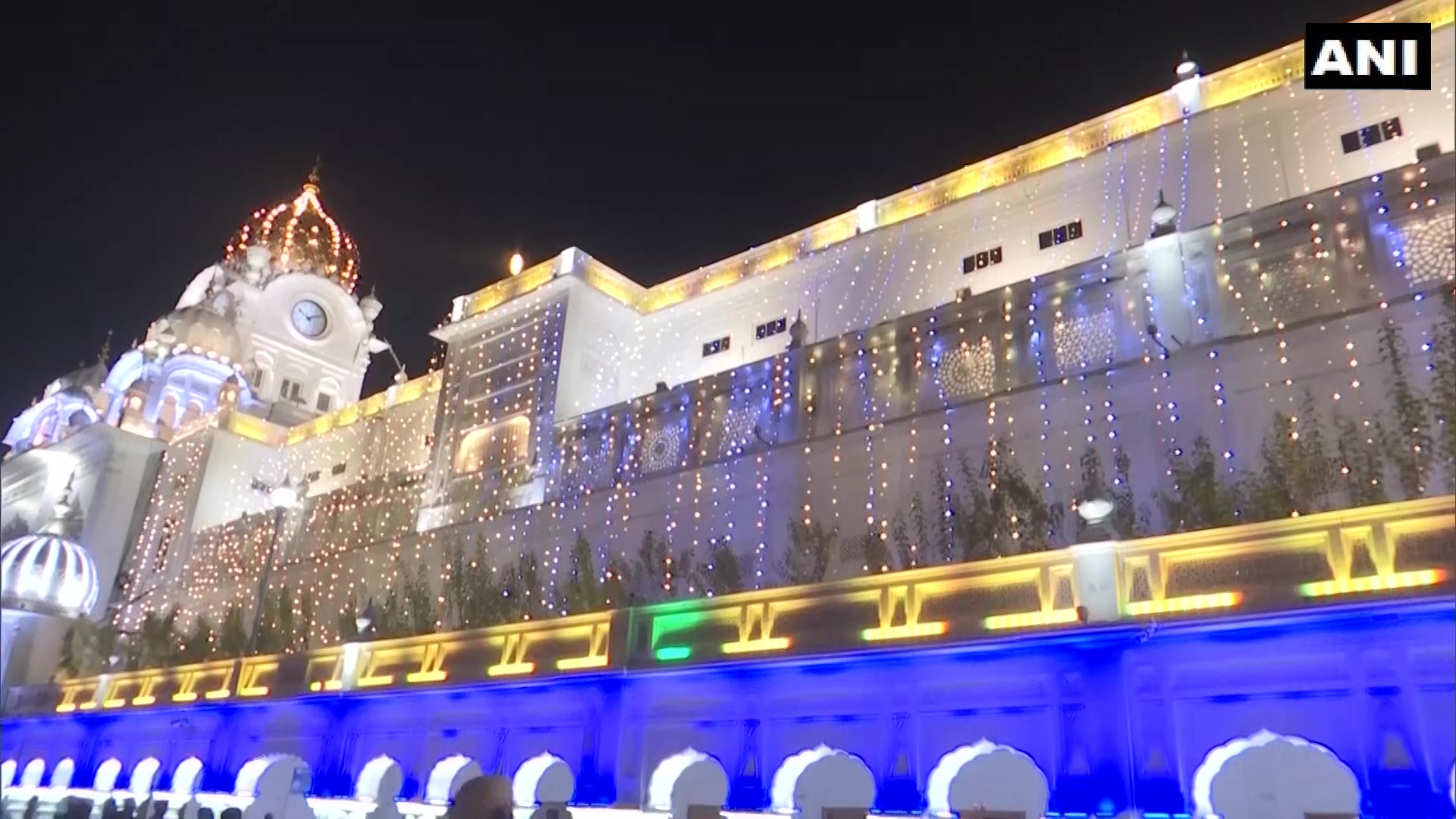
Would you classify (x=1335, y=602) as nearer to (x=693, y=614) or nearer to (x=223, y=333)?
(x=693, y=614)

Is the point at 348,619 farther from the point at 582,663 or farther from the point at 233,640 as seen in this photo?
the point at 582,663

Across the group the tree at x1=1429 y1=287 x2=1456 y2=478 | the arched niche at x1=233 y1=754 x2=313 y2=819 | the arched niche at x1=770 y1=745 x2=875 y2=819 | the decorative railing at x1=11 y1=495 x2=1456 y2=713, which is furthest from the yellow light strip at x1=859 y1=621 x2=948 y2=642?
the arched niche at x1=233 y1=754 x2=313 y2=819

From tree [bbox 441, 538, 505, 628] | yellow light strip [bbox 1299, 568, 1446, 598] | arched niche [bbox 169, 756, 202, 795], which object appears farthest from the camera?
arched niche [bbox 169, 756, 202, 795]

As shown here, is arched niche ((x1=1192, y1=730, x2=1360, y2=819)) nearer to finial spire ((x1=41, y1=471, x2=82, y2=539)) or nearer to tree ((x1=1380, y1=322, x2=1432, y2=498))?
tree ((x1=1380, y1=322, x2=1432, y2=498))

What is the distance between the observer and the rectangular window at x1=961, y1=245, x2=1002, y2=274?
65.3 feet

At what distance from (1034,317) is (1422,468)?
616 cm

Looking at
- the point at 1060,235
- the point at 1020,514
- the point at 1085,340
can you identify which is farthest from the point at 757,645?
the point at 1060,235

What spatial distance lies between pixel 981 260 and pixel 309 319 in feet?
114

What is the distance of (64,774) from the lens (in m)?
21.8

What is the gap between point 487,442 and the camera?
25.1 metres

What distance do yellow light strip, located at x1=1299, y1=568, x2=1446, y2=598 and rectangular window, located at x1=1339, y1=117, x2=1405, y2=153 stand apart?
Result: 1071 cm

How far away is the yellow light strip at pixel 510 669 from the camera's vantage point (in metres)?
14.2

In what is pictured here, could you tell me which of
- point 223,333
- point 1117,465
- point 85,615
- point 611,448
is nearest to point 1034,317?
point 1117,465

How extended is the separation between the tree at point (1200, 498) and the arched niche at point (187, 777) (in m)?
17.5
